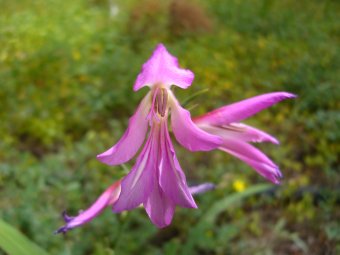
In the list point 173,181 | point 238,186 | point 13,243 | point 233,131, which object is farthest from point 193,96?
point 238,186

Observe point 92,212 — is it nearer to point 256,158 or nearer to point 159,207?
point 159,207

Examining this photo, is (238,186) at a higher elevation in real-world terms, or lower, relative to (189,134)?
lower

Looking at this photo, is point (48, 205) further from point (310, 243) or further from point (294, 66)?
point (294, 66)

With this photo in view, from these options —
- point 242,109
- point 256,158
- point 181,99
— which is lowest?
point 181,99

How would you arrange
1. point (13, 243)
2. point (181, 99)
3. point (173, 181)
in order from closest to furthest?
point (173, 181) < point (13, 243) < point (181, 99)

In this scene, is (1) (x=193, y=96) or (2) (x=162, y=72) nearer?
(2) (x=162, y=72)

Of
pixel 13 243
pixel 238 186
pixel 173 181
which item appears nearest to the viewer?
pixel 173 181

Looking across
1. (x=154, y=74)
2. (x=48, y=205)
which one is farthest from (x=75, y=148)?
(x=154, y=74)

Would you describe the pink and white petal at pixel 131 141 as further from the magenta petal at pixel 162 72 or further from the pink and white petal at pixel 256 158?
the pink and white petal at pixel 256 158
